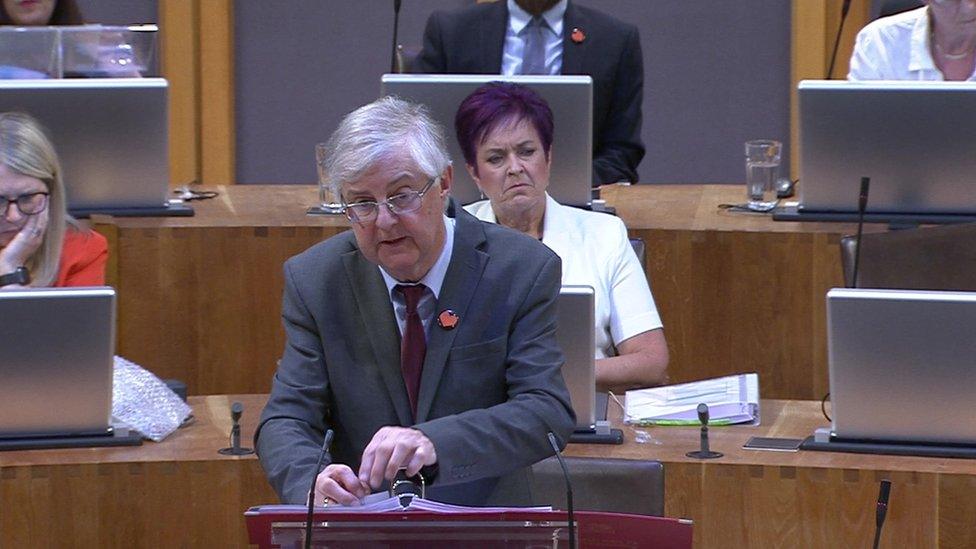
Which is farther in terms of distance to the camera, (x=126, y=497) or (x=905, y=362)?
(x=126, y=497)

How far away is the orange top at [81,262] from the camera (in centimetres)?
343

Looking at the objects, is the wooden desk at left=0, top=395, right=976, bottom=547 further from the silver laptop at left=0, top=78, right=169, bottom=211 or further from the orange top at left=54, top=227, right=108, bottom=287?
the silver laptop at left=0, top=78, right=169, bottom=211

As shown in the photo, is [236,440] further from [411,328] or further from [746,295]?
[746,295]

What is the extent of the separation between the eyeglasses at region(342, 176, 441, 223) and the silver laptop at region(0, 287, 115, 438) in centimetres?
65

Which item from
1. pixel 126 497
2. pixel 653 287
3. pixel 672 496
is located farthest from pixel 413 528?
pixel 653 287

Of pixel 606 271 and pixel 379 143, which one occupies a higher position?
pixel 379 143

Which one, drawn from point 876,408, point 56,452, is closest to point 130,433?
point 56,452

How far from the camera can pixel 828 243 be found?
3861 millimetres

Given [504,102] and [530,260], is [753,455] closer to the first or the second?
[530,260]

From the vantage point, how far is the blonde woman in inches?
132

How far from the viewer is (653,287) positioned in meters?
4.04

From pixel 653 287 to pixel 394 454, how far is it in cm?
202

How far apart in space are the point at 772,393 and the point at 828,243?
1.25 feet

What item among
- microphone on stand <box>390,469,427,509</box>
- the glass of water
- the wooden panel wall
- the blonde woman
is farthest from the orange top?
the wooden panel wall
